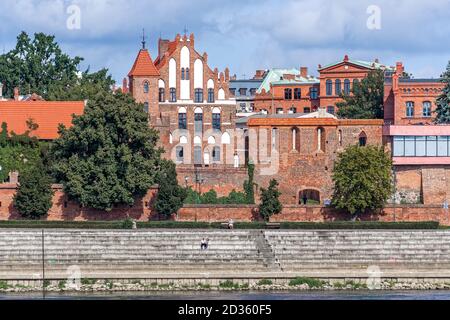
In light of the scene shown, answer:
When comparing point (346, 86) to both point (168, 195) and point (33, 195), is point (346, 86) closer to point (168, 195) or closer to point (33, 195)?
point (168, 195)

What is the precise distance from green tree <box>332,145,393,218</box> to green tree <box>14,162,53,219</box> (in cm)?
1413

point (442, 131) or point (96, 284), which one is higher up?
point (442, 131)

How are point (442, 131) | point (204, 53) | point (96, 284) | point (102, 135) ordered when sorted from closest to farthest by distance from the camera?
point (96, 284) < point (102, 135) < point (442, 131) < point (204, 53)

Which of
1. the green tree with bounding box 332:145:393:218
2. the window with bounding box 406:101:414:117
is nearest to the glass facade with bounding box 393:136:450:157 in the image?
the green tree with bounding box 332:145:393:218

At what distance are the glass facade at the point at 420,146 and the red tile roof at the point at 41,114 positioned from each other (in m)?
17.6

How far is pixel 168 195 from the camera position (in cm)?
5750

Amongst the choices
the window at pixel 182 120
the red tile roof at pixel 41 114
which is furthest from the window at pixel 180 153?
the red tile roof at pixel 41 114

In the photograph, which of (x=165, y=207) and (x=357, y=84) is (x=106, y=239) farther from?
(x=357, y=84)

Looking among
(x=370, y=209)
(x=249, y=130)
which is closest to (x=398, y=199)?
(x=370, y=209)

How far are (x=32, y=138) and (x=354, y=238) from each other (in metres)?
20.8

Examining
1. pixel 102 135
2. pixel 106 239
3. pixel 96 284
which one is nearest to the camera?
pixel 96 284

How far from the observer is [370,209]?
5984 centimetres
